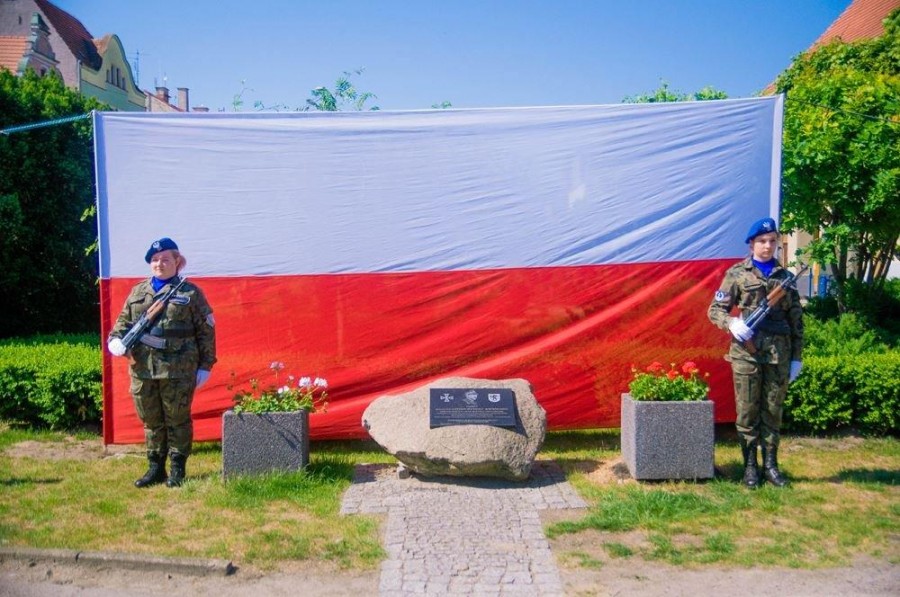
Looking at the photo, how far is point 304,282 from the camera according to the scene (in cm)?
759

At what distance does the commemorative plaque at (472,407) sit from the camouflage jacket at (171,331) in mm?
1951

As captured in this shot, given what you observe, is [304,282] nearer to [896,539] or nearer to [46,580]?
[46,580]

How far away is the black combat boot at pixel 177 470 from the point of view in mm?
6543

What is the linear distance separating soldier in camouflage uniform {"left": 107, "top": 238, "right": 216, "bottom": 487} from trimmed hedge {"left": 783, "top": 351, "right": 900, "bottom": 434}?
5.71 metres

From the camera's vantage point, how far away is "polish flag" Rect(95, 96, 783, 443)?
24.6 ft

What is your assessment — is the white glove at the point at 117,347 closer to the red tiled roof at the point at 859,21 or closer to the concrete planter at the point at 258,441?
the concrete planter at the point at 258,441

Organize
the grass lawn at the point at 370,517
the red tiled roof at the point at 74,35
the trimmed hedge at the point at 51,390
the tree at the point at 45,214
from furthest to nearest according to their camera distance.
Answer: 1. the red tiled roof at the point at 74,35
2. the tree at the point at 45,214
3. the trimmed hedge at the point at 51,390
4. the grass lawn at the point at 370,517

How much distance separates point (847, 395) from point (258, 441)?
225 inches

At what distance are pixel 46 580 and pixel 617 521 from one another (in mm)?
3739

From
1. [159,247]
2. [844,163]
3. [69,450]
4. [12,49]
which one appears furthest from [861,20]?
[12,49]

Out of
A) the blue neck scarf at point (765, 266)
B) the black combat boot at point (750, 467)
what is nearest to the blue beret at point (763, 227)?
the blue neck scarf at point (765, 266)

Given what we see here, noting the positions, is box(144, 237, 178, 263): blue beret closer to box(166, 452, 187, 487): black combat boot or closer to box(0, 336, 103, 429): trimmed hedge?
box(166, 452, 187, 487): black combat boot

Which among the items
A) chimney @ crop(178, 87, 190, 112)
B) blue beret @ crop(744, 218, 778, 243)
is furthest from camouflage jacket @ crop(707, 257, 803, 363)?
chimney @ crop(178, 87, 190, 112)

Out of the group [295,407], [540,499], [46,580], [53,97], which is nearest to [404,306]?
[295,407]
